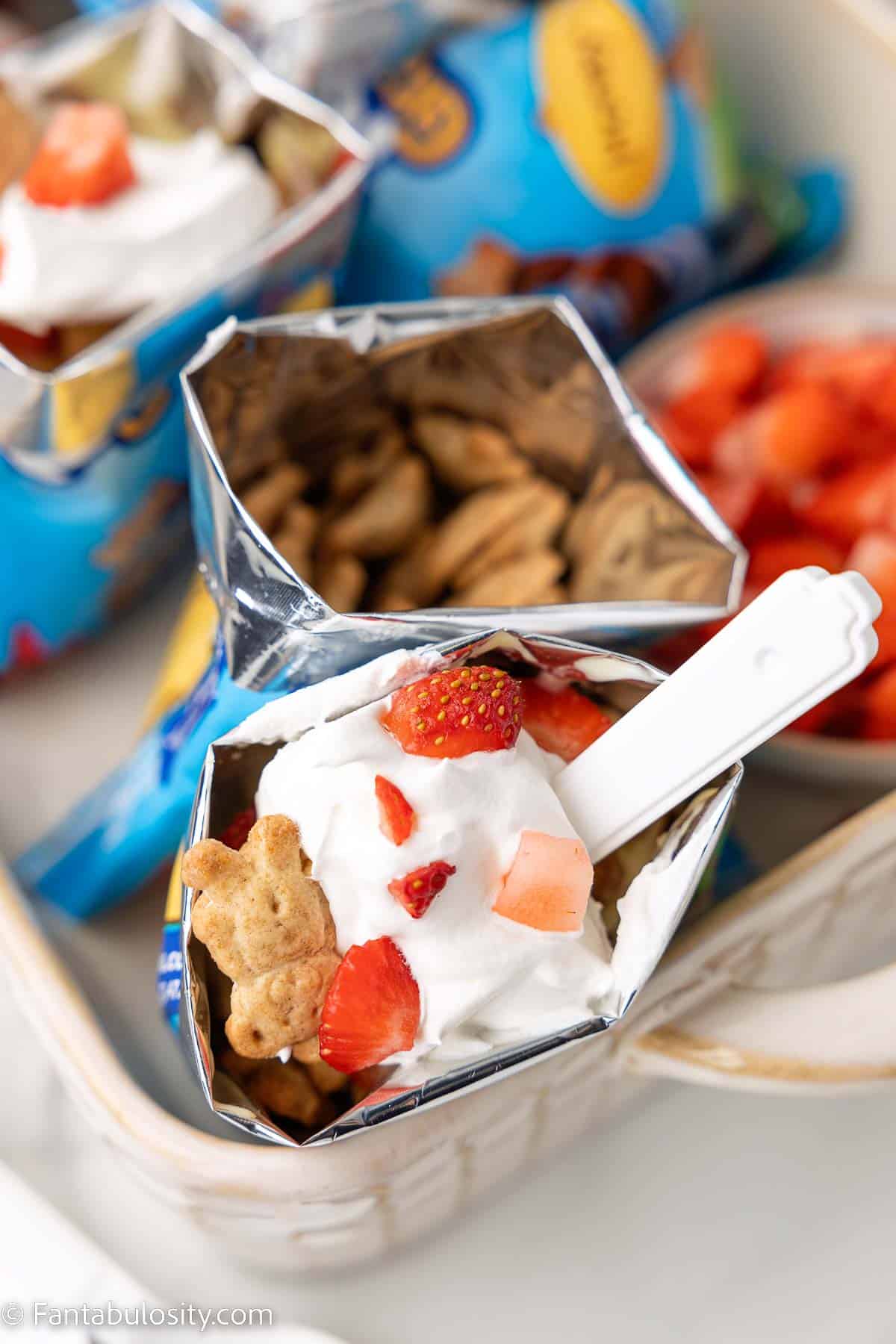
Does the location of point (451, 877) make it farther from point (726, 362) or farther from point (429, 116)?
point (429, 116)

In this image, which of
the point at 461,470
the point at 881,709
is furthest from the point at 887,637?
the point at 461,470

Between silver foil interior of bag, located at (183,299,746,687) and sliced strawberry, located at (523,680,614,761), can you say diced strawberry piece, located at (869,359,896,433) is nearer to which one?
silver foil interior of bag, located at (183,299,746,687)

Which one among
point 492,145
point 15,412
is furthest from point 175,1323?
point 492,145

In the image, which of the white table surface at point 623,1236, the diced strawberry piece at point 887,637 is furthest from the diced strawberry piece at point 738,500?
the white table surface at point 623,1236

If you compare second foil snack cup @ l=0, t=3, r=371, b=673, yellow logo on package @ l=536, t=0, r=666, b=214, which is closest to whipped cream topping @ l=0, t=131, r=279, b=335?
second foil snack cup @ l=0, t=3, r=371, b=673

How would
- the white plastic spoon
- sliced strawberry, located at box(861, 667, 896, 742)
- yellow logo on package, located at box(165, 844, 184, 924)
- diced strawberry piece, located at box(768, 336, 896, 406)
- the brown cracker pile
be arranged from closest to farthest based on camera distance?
the white plastic spoon → yellow logo on package, located at box(165, 844, 184, 924) → the brown cracker pile → sliced strawberry, located at box(861, 667, 896, 742) → diced strawberry piece, located at box(768, 336, 896, 406)

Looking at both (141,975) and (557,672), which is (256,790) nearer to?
(557,672)
